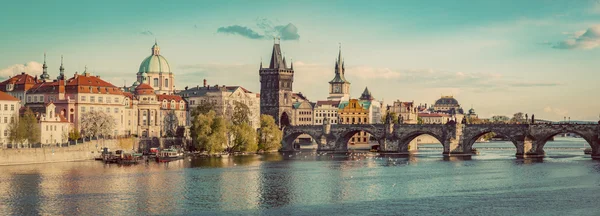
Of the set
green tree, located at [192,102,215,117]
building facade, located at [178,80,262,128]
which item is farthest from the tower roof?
green tree, located at [192,102,215,117]

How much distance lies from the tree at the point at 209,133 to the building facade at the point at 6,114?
2768cm

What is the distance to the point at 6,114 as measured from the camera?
11362 centimetres

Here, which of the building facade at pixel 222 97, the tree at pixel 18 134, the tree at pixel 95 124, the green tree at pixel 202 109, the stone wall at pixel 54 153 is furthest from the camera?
the building facade at pixel 222 97

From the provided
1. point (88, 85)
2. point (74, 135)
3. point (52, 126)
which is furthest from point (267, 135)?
point (52, 126)

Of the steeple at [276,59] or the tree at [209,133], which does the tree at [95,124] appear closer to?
the tree at [209,133]

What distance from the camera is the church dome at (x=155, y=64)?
575 ft

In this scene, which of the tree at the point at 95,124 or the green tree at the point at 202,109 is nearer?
the tree at the point at 95,124

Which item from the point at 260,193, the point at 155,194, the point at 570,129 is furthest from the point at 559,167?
the point at 155,194

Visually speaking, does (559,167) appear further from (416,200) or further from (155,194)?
(155,194)

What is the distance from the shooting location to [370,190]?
77062mm

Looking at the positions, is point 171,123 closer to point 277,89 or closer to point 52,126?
point 277,89

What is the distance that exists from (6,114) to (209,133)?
30.7 m

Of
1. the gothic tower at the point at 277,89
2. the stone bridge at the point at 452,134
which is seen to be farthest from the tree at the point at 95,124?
the gothic tower at the point at 277,89

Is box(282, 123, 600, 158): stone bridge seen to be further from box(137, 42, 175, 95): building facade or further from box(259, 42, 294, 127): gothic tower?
box(137, 42, 175, 95): building facade
